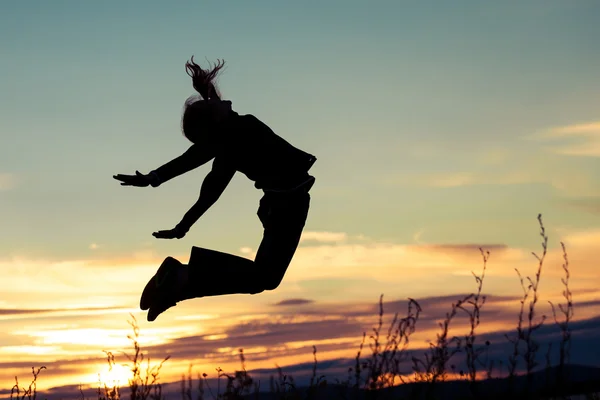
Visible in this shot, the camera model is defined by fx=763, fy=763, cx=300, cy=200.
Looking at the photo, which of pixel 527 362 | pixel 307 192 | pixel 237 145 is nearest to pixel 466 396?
pixel 527 362

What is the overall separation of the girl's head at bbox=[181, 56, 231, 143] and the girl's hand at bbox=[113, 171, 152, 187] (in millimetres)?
647

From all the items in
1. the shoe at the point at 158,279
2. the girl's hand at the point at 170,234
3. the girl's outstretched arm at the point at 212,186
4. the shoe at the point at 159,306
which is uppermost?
the girl's outstretched arm at the point at 212,186

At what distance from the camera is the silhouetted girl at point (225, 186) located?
7484 mm

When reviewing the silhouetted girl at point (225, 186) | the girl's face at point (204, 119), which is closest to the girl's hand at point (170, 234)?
the silhouetted girl at point (225, 186)

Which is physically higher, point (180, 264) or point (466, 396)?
point (180, 264)

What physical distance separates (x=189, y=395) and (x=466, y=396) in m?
2.18

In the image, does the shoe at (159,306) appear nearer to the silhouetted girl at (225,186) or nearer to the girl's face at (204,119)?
the silhouetted girl at (225,186)

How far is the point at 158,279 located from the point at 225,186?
3.80ft

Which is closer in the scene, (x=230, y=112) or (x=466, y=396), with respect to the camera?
(x=466, y=396)

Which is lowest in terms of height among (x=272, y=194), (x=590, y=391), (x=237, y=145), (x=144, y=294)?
(x=590, y=391)

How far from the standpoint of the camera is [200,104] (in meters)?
7.53

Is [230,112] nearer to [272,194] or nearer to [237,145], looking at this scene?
[237,145]

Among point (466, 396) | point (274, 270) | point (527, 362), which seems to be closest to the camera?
point (527, 362)

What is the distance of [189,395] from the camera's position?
577 centimetres
